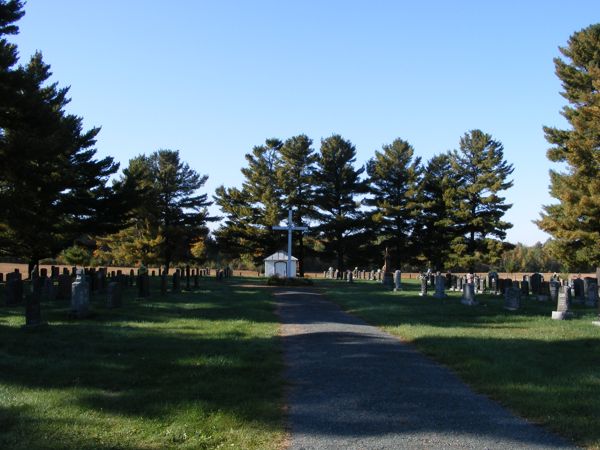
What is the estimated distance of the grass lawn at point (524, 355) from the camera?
5.84 metres

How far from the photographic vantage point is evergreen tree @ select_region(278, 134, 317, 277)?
187 ft

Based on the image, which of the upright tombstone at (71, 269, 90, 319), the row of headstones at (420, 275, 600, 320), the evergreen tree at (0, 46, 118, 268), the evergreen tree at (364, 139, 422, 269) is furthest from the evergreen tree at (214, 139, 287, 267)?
the upright tombstone at (71, 269, 90, 319)

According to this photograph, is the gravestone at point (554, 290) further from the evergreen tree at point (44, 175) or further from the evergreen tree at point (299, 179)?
the evergreen tree at point (299, 179)

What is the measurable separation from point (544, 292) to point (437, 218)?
3442cm

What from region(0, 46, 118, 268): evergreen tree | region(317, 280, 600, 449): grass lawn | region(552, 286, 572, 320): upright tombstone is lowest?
region(317, 280, 600, 449): grass lawn

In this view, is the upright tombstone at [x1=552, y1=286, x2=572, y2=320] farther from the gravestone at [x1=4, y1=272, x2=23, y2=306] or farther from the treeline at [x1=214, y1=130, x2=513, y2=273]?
the treeline at [x1=214, y1=130, x2=513, y2=273]

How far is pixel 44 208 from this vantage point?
28766 mm

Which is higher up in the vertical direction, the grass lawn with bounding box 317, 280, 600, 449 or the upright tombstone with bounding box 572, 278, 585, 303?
the upright tombstone with bounding box 572, 278, 585, 303

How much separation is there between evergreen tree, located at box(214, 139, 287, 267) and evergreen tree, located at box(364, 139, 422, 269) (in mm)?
10156

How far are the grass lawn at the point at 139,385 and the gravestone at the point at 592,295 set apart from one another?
13.2m

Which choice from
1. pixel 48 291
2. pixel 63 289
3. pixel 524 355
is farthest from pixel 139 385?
pixel 48 291

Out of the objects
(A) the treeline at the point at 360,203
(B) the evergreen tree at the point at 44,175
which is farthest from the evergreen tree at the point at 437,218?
(B) the evergreen tree at the point at 44,175

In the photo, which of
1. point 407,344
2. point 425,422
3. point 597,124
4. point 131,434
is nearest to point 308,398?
point 425,422

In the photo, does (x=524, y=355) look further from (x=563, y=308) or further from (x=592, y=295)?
(x=592, y=295)
